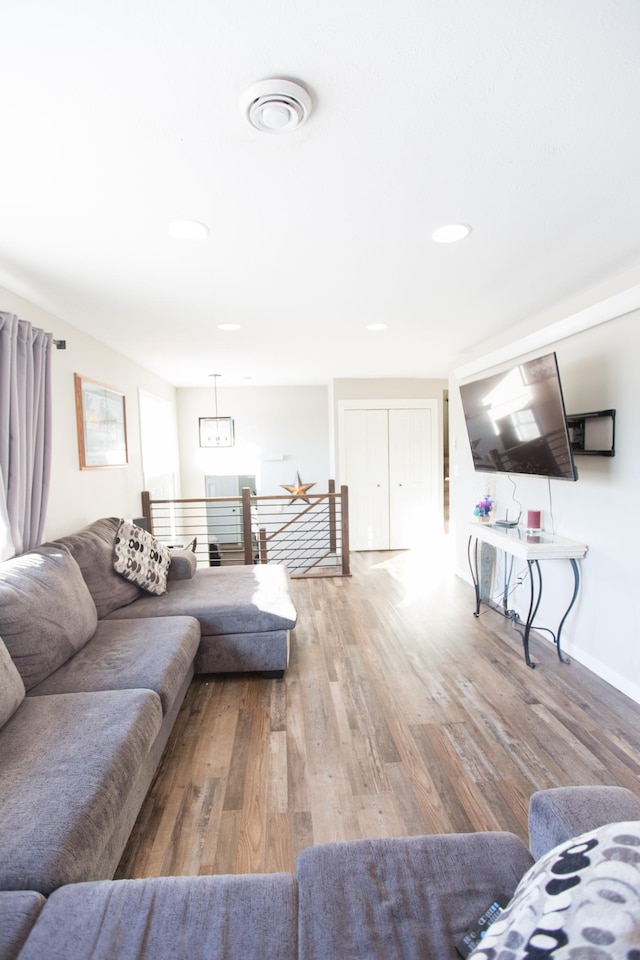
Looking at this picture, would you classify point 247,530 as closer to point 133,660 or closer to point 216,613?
point 216,613

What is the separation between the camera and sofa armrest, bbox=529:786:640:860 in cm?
94

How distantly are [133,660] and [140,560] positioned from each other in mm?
1046

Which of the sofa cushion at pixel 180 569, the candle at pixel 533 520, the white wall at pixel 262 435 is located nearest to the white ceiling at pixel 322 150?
the candle at pixel 533 520

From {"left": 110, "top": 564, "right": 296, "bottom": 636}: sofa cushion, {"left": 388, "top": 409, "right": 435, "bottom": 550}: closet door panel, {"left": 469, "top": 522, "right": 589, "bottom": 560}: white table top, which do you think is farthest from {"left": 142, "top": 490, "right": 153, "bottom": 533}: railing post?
{"left": 469, "top": 522, "right": 589, "bottom": 560}: white table top

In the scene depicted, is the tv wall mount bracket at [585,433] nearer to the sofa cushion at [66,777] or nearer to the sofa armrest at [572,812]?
the sofa armrest at [572,812]

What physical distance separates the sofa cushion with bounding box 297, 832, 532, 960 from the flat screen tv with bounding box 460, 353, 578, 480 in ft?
6.19

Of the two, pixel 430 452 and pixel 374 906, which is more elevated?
pixel 430 452

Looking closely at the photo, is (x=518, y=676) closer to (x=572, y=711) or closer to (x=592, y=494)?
(x=572, y=711)

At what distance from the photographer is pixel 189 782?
1.78 meters

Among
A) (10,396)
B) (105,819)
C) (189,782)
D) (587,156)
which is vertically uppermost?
(587,156)

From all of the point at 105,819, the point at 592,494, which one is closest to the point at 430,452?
the point at 592,494

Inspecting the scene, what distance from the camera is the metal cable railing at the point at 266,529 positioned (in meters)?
4.42

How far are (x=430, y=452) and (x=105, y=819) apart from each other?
17.3ft

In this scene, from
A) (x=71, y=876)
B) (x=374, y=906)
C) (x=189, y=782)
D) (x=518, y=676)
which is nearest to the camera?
(x=374, y=906)
